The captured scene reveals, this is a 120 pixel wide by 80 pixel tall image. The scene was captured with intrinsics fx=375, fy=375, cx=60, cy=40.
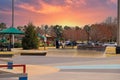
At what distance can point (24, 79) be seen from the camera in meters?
9.91

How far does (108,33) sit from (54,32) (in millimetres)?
34266

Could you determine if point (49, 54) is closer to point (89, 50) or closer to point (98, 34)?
point (89, 50)

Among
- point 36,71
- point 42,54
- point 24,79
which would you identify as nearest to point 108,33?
point 42,54

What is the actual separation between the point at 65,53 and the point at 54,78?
23128 mm

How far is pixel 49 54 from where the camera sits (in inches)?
1668

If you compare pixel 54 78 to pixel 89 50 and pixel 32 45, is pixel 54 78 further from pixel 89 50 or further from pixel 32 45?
pixel 32 45

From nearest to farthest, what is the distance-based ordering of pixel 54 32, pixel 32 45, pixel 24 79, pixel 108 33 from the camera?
pixel 24 79 → pixel 32 45 → pixel 108 33 → pixel 54 32

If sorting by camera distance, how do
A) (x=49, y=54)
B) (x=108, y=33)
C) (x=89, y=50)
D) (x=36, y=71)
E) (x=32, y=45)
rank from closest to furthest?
1. (x=36, y=71)
2. (x=89, y=50)
3. (x=49, y=54)
4. (x=32, y=45)
5. (x=108, y=33)

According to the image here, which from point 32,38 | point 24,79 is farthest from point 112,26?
point 24,79

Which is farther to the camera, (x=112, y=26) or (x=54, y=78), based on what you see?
(x=112, y=26)

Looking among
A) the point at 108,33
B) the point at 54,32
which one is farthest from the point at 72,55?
the point at 54,32

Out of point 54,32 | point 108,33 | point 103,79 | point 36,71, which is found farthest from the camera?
point 54,32

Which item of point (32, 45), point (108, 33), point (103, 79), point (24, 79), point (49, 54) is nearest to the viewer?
point (24, 79)

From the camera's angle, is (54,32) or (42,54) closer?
(42,54)
